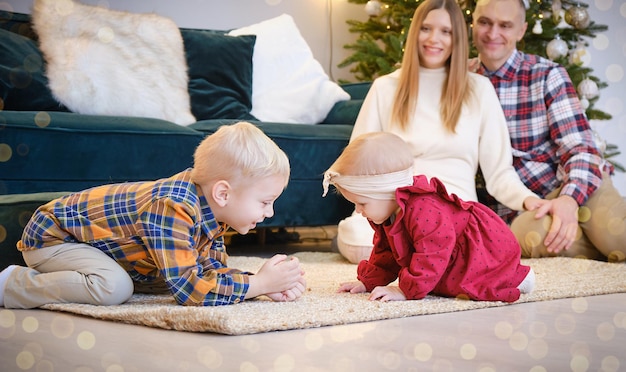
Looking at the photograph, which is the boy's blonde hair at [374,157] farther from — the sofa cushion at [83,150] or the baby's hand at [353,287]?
the sofa cushion at [83,150]

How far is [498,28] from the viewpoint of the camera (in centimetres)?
291

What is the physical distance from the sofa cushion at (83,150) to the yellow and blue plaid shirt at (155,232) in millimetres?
694

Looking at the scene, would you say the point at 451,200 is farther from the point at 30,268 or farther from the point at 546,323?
the point at 30,268

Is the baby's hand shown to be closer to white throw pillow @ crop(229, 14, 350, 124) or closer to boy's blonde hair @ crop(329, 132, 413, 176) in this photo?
boy's blonde hair @ crop(329, 132, 413, 176)

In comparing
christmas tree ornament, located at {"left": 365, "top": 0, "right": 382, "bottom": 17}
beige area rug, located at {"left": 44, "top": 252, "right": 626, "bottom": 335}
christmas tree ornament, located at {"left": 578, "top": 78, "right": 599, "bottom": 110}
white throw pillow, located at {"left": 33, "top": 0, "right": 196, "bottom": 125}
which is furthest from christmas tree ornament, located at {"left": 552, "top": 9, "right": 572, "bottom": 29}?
white throw pillow, located at {"left": 33, "top": 0, "right": 196, "bottom": 125}

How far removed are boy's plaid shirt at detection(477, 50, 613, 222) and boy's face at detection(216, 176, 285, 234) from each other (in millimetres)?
1480

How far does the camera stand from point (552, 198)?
2814 millimetres

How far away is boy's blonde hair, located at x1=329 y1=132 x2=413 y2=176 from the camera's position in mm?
1767

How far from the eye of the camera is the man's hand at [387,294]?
177 cm

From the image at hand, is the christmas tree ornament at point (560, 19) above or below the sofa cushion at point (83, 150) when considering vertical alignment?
above

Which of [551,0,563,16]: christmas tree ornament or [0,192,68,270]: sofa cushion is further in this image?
[551,0,563,16]: christmas tree ornament

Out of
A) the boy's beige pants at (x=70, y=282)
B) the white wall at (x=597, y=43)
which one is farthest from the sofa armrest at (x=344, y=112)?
the boy's beige pants at (x=70, y=282)

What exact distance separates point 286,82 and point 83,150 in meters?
1.22

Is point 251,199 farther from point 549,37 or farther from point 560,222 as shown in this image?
point 549,37
